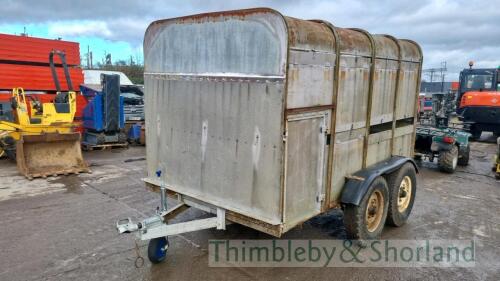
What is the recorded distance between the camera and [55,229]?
543 cm

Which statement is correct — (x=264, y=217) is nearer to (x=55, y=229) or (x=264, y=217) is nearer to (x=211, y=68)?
(x=211, y=68)

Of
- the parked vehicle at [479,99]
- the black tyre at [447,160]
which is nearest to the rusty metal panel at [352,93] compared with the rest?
the black tyre at [447,160]

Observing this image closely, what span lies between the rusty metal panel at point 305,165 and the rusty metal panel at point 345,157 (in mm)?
273

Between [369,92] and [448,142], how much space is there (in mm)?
5659

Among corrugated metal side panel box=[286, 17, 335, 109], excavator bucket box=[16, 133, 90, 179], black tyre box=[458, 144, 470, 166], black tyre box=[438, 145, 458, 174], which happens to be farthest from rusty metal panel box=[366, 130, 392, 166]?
excavator bucket box=[16, 133, 90, 179]

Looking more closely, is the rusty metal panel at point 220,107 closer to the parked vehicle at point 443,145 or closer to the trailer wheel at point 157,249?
the trailer wheel at point 157,249

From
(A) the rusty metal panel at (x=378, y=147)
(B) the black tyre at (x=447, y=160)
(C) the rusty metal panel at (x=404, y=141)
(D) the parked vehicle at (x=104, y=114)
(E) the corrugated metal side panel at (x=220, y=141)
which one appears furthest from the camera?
(D) the parked vehicle at (x=104, y=114)

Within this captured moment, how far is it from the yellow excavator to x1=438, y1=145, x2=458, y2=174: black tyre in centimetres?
850

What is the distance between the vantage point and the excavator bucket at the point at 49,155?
8320 millimetres

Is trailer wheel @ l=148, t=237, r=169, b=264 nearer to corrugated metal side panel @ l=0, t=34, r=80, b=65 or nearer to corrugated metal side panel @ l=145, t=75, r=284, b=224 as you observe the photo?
corrugated metal side panel @ l=145, t=75, r=284, b=224

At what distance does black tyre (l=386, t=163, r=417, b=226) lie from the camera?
5.42 m

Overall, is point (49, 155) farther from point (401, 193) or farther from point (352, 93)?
point (401, 193)

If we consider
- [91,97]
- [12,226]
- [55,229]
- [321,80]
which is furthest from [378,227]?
[91,97]

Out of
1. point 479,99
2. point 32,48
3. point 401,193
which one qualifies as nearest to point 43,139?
point 401,193
